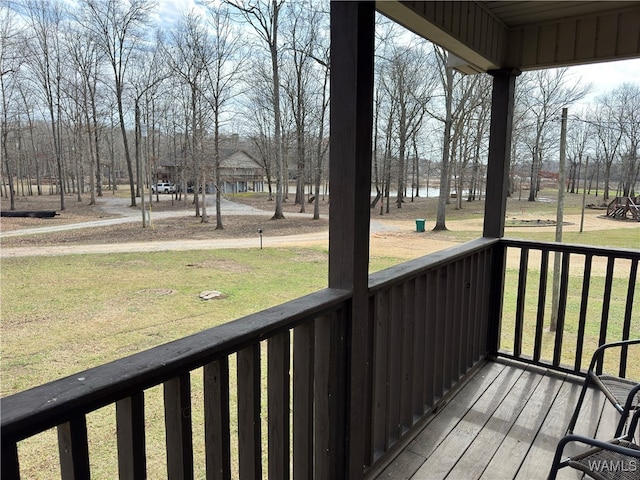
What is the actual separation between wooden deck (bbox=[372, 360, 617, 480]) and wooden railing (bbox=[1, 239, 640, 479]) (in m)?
0.10

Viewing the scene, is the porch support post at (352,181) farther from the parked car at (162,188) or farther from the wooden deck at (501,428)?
the parked car at (162,188)

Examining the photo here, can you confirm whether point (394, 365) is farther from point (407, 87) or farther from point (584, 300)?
point (407, 87)

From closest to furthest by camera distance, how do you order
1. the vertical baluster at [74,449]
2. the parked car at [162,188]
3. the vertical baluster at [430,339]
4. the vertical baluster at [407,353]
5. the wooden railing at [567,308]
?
the vertical baluster at [74,449]
the vertical baluster at [407,353]
the vertical baluster at [430,339]
the wooden railing at [567,308]
the parked car at [162,188]

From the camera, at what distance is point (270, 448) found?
1.33 meters

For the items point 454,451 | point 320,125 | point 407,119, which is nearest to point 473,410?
point 454,451

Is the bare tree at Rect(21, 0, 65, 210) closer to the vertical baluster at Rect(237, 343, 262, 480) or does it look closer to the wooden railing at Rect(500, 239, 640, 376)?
the vertical baluster at Rect(237, 343, 262, 480)

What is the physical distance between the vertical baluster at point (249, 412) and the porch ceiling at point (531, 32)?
1616 millimetres

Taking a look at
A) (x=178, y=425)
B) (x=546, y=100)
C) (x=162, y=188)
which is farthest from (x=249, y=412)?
(x=162, y=188)

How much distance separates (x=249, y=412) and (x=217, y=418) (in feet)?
0.41

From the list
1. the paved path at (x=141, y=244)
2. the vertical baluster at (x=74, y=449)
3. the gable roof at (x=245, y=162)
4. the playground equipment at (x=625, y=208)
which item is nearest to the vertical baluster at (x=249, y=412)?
the vertical baluster at (x=74, y=449)

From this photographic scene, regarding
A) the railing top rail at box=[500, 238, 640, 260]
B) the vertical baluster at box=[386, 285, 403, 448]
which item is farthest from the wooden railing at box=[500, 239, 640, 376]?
the vertical baluster at box=[386, 285, 403, 448]

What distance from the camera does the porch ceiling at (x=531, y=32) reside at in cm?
213

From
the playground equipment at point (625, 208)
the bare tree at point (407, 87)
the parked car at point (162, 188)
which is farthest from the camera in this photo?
the parked car at point (162, 188)

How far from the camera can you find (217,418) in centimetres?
107
